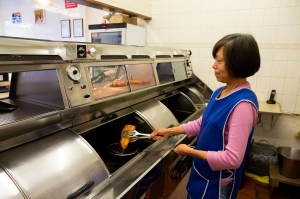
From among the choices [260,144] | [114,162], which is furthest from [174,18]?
[114,162]

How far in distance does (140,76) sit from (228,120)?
0.91 meters

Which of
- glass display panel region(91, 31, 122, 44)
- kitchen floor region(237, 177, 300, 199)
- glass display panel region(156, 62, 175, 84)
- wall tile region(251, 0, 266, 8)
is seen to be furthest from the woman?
wall tile region(251, 0, 266, 8)

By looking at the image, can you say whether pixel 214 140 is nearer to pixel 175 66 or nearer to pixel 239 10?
pixel 175 66

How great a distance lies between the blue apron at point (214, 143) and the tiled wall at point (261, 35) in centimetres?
228

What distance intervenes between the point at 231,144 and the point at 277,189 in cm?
244

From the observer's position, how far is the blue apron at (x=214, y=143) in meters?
1.06

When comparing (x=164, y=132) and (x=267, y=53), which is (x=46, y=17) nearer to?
(x=267, y=53)

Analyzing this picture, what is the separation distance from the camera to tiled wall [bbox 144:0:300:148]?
2.93 metres

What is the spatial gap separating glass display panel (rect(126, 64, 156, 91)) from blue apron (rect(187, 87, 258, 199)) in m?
0.64

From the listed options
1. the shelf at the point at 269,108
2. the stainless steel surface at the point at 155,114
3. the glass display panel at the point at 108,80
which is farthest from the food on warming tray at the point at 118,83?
the shelf at the point at 269,108

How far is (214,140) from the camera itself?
113 centimetres

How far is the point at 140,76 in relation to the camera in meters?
1.79

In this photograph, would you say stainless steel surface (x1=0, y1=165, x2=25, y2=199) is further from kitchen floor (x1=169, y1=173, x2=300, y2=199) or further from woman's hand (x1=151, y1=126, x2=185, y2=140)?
kitchen floor (x1=169, y1=173, x2=300, y2=199)

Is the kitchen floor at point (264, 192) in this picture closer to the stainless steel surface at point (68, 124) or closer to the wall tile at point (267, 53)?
the wall tile at point (267, 53)
